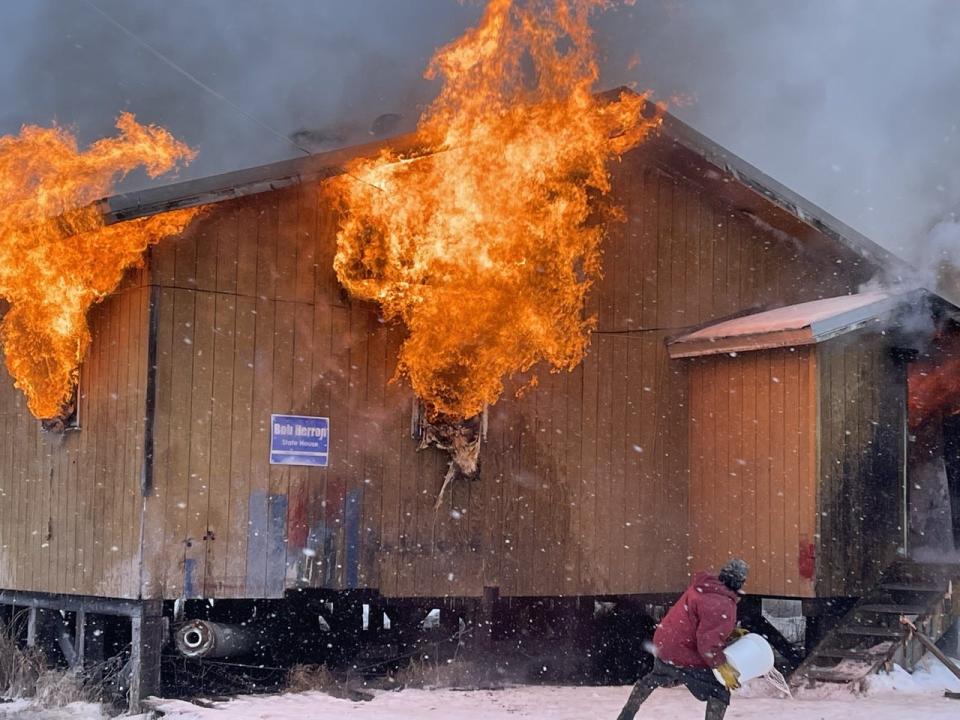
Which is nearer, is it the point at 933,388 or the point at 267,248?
the point at 267,248

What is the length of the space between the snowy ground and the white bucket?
7.58ft

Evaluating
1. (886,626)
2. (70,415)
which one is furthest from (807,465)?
(70,415)

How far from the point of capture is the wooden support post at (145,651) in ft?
37.9

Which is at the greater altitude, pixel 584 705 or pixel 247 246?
pixel 247 246

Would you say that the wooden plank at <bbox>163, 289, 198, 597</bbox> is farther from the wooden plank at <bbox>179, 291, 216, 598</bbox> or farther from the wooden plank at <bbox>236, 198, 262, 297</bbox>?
the wooden plank at <bbox>236, 198, 262, 297</bbox>

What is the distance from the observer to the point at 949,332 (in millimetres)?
14156

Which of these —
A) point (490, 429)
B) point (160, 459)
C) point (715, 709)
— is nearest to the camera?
point (715, 709)

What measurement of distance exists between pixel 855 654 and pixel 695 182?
5389 mm

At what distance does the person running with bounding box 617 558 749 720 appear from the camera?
9.06 metres

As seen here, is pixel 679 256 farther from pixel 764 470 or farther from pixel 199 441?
pixel 199 441

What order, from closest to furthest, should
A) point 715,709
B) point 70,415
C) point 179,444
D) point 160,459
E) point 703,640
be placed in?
point 703,640 → point 715,709 → point 160,459 → point 179,444 → point 70,415

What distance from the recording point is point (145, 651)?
11.6 m

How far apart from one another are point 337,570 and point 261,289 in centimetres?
278

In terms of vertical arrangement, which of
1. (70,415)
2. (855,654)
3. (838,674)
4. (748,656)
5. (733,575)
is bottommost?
(838,674)
